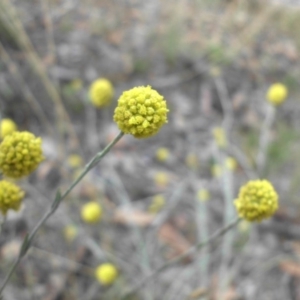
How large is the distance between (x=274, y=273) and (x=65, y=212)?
124 cm

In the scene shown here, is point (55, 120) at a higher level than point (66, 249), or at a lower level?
higher

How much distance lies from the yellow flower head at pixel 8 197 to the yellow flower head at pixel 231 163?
5.65ft

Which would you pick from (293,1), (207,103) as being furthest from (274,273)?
(293,1)

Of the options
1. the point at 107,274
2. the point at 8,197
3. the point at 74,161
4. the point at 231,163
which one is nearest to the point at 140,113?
the point at 8,197

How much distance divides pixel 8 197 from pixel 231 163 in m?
1.88

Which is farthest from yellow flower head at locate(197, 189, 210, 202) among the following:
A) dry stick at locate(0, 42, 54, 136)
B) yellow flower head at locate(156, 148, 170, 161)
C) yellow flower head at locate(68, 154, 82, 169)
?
dry stick at locate(0, 42, 54, 136)

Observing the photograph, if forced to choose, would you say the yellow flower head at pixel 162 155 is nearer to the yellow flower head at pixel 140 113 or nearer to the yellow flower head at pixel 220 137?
the yellow flower head at pixel 220 137

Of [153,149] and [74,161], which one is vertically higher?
[153,149]

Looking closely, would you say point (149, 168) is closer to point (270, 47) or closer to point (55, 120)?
point (55, 120)

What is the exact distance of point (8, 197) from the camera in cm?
93

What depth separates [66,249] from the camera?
2.13 metres

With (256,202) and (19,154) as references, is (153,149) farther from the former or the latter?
(19,154)

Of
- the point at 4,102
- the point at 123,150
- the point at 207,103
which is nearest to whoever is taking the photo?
the point at 4,102

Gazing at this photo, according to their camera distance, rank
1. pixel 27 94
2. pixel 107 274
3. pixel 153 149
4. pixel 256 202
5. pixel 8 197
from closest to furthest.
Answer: pixel 8 197
pixel 256 202
pixel 107 274
pixel 27 94
pixel 153 149
